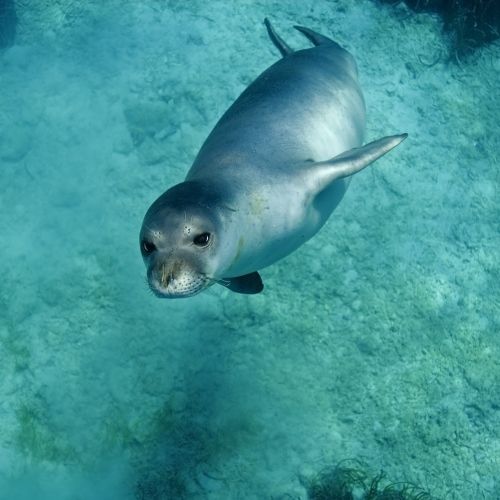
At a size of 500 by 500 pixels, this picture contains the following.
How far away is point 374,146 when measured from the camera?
2.87 m

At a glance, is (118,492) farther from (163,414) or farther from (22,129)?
(22,129)

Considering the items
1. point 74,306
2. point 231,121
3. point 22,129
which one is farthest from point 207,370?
point 22,129

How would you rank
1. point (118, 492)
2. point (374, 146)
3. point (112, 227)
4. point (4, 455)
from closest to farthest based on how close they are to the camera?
point (374, 146)
point (118, 492)
point (4, 455)
point (112, 227)

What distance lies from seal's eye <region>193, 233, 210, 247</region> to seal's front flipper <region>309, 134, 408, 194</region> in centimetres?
97

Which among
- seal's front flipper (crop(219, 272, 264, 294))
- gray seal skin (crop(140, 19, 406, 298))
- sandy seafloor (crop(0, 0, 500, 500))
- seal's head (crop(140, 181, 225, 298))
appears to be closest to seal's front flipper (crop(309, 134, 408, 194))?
gray seal skin (crop(140, 19, 406, 298))

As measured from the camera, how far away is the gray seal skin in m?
1.89

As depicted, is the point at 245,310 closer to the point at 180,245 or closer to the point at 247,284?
the point at 247,284

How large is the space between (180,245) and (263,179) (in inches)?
31.2

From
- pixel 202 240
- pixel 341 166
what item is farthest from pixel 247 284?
pixel 202 240

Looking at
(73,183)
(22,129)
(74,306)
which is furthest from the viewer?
(22,129)

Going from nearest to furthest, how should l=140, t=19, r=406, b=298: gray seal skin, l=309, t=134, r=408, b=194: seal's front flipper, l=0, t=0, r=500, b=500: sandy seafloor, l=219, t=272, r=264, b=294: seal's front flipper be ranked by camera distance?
l=140, t=19, r=406, b=298: gray seal skin < l=309, t=134, r=408, b=194: seal's front flipper < l=219, t=272, r=264, b=294: seal's front flipper < l=0, t=0, r=500, b=500: sandy seafloor

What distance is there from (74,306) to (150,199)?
1.26 m

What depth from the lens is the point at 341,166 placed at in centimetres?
273

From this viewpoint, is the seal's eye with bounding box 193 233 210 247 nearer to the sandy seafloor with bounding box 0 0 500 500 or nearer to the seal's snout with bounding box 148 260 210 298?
the seal's snout with bounding box 148 260 210 298
